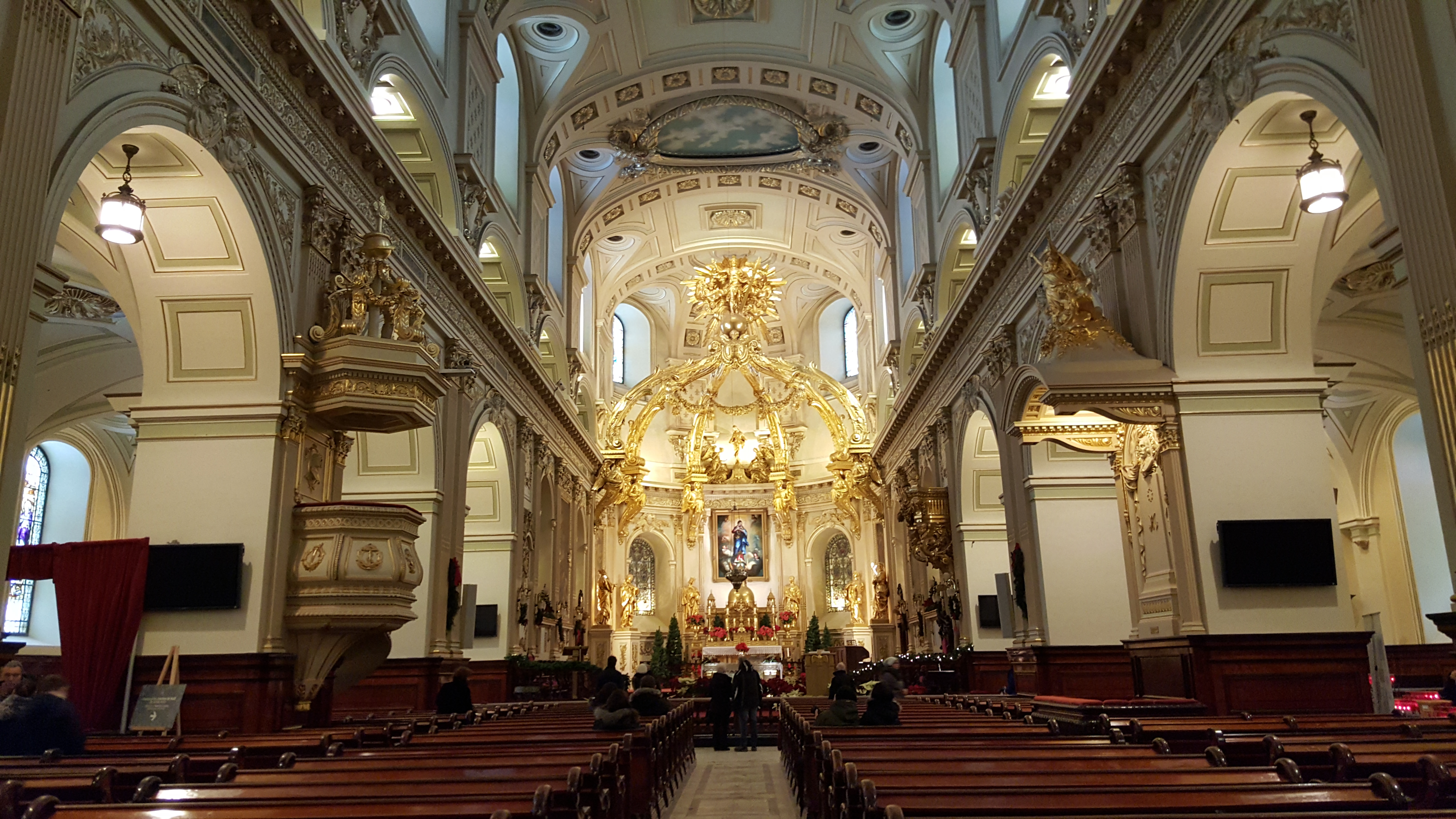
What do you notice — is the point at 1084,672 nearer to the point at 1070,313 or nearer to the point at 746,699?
the point at 746,699

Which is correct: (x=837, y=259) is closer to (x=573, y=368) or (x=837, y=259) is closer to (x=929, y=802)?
(x=573, y=368)

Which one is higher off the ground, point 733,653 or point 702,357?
point 702,357

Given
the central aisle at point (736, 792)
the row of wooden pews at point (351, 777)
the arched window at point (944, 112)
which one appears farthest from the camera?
the arched window at point (944, 112)

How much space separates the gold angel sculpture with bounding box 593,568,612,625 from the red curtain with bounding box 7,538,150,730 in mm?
20158

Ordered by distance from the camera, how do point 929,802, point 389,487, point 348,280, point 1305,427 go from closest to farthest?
point 929,802 < point 1305,427 < point 348,280 < point 389,487

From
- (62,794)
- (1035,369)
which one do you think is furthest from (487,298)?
(62,794)

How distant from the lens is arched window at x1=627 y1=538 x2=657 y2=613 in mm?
34594

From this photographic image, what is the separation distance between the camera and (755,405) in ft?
107

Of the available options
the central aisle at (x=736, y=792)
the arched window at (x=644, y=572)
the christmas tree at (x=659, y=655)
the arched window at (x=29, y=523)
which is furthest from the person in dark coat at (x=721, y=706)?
the arched window at (x=644, y=572)

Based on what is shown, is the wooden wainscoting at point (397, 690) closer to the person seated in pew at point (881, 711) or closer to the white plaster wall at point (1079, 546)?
the person seated in pew at point (881, 711)

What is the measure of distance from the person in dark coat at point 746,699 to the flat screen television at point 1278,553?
275 inches

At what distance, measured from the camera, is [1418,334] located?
5.80m

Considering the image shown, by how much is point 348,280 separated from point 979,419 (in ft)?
33.7

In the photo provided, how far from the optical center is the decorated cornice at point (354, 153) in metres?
9.52
